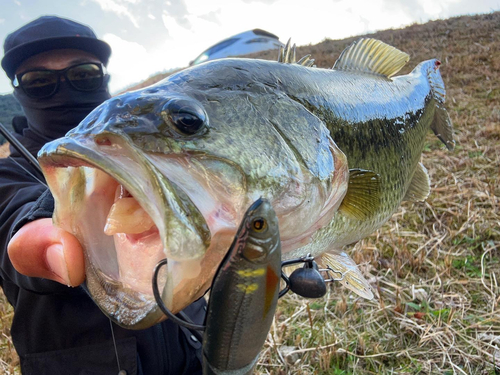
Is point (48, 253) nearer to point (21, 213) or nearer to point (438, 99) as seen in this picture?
point (21, 213)

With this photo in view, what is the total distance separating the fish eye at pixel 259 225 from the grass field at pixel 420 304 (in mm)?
1923

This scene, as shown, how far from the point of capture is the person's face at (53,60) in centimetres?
221

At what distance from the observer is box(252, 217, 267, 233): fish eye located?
0.62 meters

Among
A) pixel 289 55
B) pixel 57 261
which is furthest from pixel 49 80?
pixel 57 261

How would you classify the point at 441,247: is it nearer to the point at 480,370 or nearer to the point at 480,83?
the point at 480,370

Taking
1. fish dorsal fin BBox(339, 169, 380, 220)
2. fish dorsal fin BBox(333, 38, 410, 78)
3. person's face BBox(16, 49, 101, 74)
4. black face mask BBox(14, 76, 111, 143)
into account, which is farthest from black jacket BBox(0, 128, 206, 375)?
fish dorsal fin BBox(333, 38, 410, 78)

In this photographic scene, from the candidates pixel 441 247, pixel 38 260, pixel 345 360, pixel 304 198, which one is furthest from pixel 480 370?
pixel 38 260

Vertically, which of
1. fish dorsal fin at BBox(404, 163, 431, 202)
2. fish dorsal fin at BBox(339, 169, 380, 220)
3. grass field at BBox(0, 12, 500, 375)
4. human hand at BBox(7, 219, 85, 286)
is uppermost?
fish dorsal fin at BBox(339, 169, 380, 220)

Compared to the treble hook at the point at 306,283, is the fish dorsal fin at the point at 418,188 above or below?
below

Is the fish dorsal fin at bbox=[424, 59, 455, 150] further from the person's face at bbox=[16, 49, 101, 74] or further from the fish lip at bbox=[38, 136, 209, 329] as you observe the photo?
the person's face at bbox=[16, 49, 101, 74]

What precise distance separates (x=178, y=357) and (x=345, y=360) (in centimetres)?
109

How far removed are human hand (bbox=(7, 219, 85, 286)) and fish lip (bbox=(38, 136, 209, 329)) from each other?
3 centimetres

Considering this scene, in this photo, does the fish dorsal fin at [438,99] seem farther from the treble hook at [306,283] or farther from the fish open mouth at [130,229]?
the fish open mouth at [130,229]

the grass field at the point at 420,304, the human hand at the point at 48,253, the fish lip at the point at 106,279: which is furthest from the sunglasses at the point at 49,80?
the grass field at the point at 420,304
